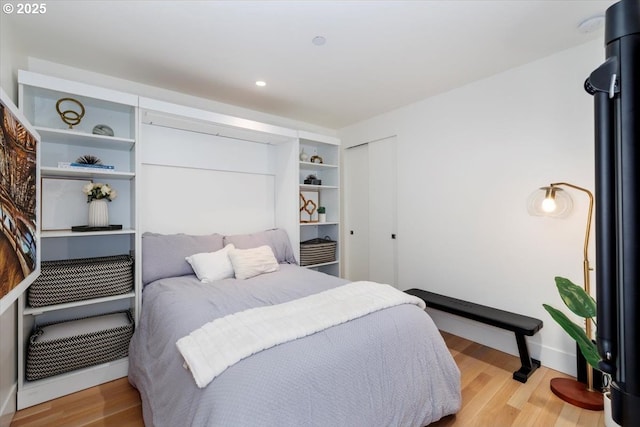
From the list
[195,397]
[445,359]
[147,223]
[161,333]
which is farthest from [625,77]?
[147,223]

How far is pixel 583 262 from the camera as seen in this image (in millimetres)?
2076

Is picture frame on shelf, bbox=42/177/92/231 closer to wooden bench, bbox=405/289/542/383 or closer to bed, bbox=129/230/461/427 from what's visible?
bed, bbox=129/230/461/427

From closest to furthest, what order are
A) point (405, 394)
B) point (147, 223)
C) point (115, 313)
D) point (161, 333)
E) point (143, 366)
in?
point (405, 394) → point (161, 333) → point (143, 366) → point (115, 313) → point (147, 223)

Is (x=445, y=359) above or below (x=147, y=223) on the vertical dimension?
below

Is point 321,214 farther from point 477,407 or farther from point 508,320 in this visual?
point 477,407

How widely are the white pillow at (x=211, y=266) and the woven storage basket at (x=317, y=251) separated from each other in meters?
1.08

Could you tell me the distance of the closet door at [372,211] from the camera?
11.8ft

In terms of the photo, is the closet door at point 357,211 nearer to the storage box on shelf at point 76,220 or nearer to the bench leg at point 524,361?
the bench leg at point 524,361

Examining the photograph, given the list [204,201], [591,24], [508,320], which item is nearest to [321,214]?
[204,201]

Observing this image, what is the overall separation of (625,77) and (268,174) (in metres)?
3.28

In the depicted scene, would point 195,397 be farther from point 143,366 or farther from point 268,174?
point 268,174

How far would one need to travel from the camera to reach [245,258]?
2574mm

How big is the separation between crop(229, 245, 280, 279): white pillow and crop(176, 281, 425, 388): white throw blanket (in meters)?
0.84

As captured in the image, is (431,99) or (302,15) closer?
(302,15)
